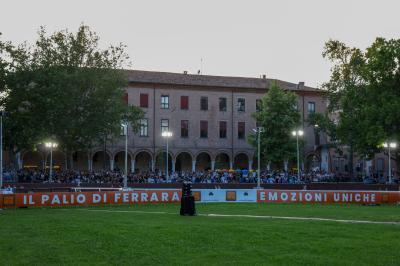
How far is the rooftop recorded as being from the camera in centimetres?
7399

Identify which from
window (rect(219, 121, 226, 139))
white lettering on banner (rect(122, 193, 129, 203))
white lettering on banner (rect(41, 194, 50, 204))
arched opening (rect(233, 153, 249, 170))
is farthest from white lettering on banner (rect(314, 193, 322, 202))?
arched opening (rect(233, 153, 249, 170))

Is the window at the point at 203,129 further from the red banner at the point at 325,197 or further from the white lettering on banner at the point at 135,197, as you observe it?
the white lettering on banner at the point at 135,197

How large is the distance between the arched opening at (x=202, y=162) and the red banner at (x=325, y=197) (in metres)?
36.5

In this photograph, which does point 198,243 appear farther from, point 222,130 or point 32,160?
point 222,130

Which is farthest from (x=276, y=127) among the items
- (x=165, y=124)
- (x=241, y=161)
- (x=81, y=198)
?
(x=81, y=198)

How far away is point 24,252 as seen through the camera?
14117mm

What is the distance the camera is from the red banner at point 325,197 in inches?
1570

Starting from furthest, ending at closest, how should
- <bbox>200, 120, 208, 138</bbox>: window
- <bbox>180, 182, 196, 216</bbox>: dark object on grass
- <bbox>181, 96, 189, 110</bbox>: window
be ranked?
<bbox>200, 120, 208, 138</bbox>: window
<bbox>181, 96, 189, 110</bbox>: window
<bbox>180, 182, 196, 216</bbox>: dark object on grass

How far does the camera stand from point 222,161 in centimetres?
7750

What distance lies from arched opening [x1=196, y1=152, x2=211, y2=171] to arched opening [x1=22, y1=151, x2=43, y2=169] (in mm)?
19705

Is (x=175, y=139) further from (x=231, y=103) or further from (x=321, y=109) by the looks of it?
(x=321, y=109)

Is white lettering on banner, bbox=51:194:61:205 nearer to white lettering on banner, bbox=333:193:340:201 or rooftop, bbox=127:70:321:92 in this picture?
white lettering on banner, bbox=333:193:340:201

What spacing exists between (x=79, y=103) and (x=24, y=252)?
42497 mm

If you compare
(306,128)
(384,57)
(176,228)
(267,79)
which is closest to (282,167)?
(306,128)
